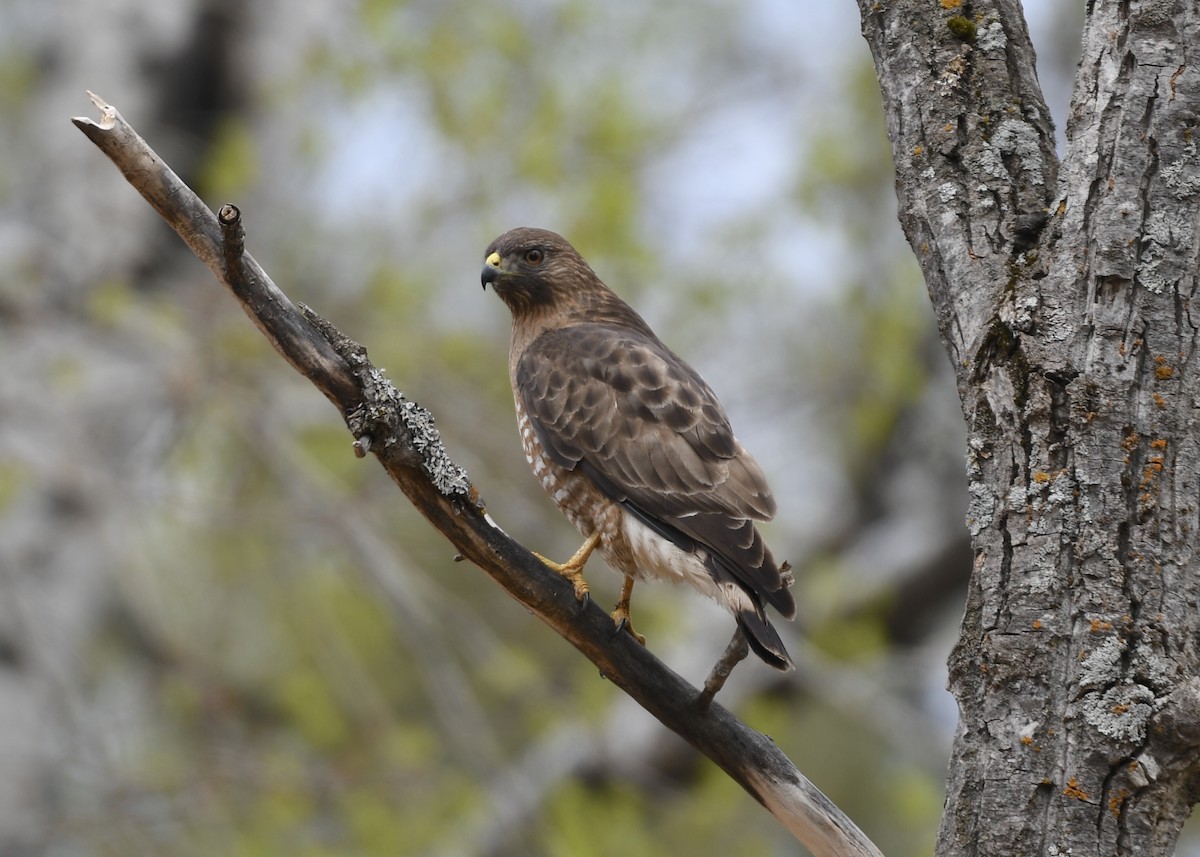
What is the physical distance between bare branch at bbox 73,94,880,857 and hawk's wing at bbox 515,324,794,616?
567 millimetres

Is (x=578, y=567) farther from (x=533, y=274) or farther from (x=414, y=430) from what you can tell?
(x=533, y=274)

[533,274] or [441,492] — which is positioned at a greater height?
[533,274]

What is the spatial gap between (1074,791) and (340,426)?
6261 millimetres

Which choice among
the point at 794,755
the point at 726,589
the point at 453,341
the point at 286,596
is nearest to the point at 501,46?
the point at 453,341

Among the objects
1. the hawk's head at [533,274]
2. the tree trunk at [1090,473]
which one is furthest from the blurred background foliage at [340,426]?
the tree trunk at [1090,473]

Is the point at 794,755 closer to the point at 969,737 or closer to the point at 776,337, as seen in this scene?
the point at 776,337

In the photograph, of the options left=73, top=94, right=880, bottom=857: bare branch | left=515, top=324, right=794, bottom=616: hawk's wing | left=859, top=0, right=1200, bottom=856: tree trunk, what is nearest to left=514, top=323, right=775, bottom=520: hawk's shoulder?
left=515, top=324, right=794, bottom=616: hawk's wing

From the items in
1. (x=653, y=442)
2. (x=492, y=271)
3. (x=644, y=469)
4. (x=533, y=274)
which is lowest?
(x=644, y=469)

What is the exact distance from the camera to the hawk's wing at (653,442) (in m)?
4.01

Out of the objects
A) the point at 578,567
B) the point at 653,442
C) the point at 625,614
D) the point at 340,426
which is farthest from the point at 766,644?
the point at 340,426

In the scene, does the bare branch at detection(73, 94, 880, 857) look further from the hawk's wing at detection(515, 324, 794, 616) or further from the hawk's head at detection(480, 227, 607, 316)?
the hawk's head at detection(480, 227, 607, 316)

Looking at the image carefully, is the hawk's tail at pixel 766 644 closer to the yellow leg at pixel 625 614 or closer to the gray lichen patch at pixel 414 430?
the yellow leg at pixel 625 614

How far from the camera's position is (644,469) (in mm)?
4320

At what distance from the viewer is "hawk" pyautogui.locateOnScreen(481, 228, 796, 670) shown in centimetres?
389
